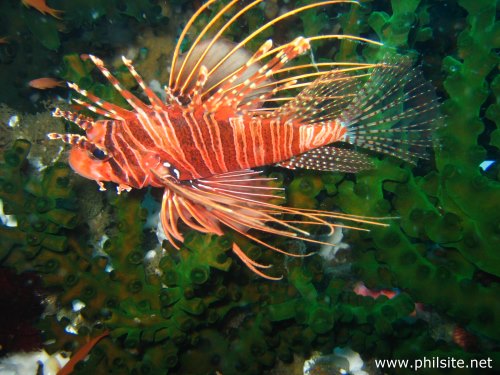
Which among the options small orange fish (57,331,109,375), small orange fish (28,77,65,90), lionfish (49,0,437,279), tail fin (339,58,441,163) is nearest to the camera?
lionfish (49,0,437,279)

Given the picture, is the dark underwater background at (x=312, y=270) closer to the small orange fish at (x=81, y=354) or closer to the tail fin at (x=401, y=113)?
the small orange fish at (x=81, y=354)

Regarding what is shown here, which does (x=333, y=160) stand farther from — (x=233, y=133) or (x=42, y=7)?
(x=42, y=7)

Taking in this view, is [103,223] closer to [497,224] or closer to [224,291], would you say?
[224,291]

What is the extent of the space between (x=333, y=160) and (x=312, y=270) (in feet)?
2.80

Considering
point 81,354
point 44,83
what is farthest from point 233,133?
point 44,83

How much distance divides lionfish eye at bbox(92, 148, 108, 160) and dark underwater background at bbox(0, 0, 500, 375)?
1.68 ft

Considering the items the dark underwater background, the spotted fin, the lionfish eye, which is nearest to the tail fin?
the spotted fin

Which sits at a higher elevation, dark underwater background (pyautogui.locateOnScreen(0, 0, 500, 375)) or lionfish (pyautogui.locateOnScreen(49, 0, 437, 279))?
lionfish (pyautogui.locateOnScreen(49, 0, 437, 279))

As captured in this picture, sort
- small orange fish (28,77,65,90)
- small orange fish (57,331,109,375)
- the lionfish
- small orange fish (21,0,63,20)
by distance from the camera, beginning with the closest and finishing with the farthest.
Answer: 1. the lionfish
2. small orange fish (57,331,109,375)
3. small orange fish (21,0,63,20)
4. small orange fish (28,77,65,90)

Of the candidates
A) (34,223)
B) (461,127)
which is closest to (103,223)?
(34,223)

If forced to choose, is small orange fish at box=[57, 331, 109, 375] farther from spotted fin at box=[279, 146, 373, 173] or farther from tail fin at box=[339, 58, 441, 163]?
tail fin at box=[339, 58, 441, 163]

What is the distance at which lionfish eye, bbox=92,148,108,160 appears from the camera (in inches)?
93.7

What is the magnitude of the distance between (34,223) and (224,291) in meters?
1.58

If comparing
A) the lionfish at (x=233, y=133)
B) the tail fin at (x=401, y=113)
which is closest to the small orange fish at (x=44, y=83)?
the lionfish at (x=233, y=133)
